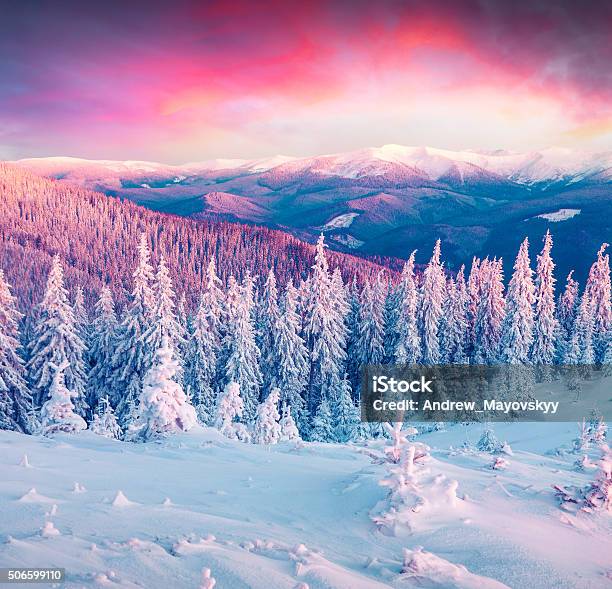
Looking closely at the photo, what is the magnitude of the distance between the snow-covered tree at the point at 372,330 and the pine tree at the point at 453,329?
21.0 ft

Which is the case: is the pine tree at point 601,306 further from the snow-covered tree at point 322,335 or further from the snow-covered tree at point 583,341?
the snow-covered tree at point 322,335

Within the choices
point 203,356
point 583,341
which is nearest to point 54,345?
point 203,356

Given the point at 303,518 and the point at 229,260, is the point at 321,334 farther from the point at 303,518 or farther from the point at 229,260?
the point at 229,260

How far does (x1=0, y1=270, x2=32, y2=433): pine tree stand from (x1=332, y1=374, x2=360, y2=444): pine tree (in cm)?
2079

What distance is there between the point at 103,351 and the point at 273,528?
113 feet

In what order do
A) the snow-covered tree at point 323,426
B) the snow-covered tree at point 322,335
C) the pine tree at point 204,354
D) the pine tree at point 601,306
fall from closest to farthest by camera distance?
the snow-covered tree at point 323,426 < the pine tree at point 204,354 < the snow-covered tree at point 322,335 < the pine tree at point 601,306

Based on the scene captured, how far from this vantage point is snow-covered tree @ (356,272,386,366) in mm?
41656

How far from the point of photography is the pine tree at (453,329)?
4394 centimetres

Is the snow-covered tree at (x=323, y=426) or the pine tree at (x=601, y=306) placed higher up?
the pine tree at (x=601, y=306)

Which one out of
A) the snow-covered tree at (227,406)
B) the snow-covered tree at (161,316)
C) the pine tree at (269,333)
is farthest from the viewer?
the pine tree at (269,333)

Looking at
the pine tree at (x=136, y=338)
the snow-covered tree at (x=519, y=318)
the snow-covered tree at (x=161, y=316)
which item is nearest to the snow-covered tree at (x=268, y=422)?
the snow-covered tree at (x=161, y=316)

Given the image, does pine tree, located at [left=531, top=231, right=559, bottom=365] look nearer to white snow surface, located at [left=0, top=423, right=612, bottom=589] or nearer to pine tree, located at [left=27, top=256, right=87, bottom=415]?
white snow surface, located at [left=0, top=423, right=612, bottom=589]

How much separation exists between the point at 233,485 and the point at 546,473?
627cm

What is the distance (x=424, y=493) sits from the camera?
6402mm
